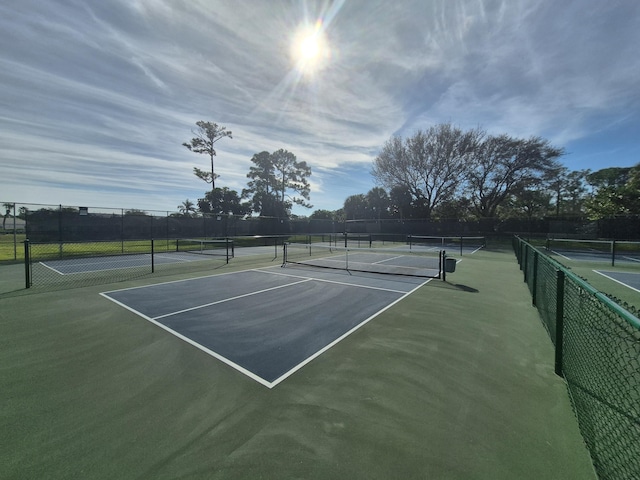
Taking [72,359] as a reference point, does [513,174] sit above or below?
above

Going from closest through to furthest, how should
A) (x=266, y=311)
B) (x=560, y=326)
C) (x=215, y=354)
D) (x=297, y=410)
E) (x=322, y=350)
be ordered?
(x=297, y=410) < (x=560, y=326) < (x=215, y=354) < (x=322, y=350) < (x=266, y=311)

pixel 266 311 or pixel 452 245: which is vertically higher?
pixel 452 245

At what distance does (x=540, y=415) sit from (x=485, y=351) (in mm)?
1508

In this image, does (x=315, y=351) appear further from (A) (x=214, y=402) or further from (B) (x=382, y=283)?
(B) (x=382, y=283)

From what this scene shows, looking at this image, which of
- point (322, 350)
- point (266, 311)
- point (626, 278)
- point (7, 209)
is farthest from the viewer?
point (7, 209)

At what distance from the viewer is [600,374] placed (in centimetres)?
309

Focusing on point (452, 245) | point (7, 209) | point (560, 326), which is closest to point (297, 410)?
point (560, 326)

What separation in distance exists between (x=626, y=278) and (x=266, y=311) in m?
13.8

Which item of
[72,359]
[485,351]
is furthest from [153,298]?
[485,351]

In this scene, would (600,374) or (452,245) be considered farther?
(452,245)

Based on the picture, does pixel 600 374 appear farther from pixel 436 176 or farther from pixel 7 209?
pixel 436 176

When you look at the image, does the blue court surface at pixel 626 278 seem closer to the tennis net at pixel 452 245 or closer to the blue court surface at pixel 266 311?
the blue court surface at pixel 266 311

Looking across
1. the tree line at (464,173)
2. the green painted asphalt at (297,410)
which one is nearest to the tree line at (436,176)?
the tree line at (464,173)

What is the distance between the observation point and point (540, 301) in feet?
21.8
